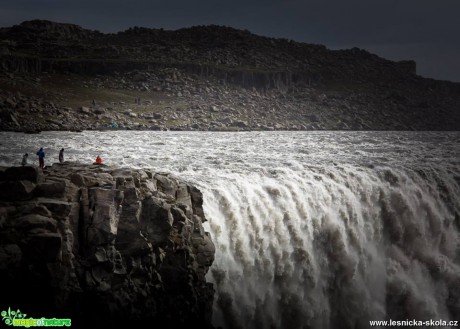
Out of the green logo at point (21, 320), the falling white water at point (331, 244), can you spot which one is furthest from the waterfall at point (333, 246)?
the green logo at point (21, 320)

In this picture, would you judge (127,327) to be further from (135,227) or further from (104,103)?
(104,103)

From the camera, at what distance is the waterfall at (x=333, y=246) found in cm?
3123

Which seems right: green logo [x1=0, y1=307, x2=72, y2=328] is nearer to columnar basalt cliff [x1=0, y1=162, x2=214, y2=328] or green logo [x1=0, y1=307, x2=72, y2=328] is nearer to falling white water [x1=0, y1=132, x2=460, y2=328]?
columnar basalt cliff [x1=0, y1=162, x2=214, y2=328]


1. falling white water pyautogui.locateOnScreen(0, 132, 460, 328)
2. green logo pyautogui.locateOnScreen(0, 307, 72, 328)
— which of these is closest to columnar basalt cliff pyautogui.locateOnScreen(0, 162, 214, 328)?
green logo pyautogui.locateOnScreen(0, 307, 72, 328)

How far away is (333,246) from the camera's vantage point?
35688mm

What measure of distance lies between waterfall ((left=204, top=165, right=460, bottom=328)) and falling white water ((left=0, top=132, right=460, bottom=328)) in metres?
0.07

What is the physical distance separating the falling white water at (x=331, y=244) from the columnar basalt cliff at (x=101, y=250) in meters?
2.81

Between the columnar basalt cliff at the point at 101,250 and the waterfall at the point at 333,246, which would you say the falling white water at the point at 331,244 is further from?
the columnar basalt cliff at the point at 101,250

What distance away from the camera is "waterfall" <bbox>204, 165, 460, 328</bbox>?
31.2 metres

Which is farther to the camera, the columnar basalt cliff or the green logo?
the columnar basalt cliff

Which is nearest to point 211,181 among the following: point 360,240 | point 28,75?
point 360,240

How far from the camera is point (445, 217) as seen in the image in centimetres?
4297

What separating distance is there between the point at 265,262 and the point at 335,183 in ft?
34.3

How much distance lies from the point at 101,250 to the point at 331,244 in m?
16.0
